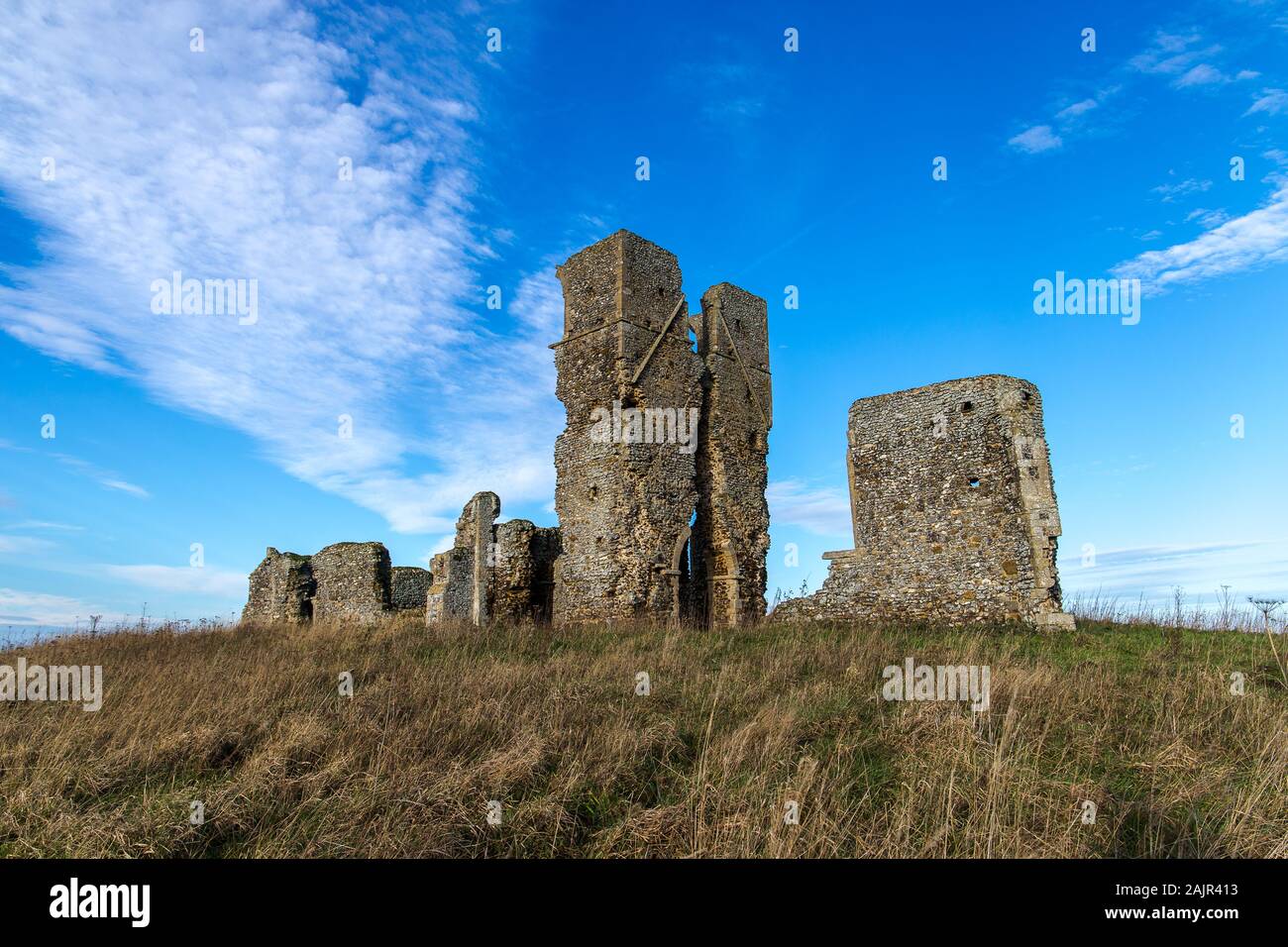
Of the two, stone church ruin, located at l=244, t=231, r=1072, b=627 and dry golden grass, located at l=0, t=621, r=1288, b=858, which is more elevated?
stone church ruin, located at l=244, t=231, r=1072, b=627

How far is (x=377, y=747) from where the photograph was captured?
5.48m

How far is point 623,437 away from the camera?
16562 mm

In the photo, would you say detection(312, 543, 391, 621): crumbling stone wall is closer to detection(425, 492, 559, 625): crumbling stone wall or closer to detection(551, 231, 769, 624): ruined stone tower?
detection(425, 492, 559, 625): crumbling stone wall

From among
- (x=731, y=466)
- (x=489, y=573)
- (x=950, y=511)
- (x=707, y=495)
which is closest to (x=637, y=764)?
(x=950, y=511)

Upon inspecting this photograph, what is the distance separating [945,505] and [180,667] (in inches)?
563

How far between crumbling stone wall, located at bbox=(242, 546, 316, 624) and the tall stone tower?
31.3 ft

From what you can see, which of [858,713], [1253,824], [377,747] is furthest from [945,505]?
[377,747]

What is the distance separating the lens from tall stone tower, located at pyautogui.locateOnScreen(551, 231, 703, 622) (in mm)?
16438

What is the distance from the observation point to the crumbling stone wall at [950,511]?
14758 mm

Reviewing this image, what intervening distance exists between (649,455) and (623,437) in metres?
0.80

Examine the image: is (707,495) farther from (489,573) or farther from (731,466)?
(489,573)

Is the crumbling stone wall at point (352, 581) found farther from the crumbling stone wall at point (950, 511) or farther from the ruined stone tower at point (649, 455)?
the crumbling stone wall at point (950, 511)

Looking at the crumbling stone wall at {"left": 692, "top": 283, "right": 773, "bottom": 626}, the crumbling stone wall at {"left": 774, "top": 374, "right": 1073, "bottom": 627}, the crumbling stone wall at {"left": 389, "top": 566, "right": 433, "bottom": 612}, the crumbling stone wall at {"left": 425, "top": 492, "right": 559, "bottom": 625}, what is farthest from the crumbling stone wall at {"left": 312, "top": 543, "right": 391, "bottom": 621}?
the crumbling stone wall at {"left": 774, "top": 374, "right": 1073, "bottom": 627}

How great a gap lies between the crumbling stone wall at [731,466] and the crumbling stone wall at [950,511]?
6.14ft
